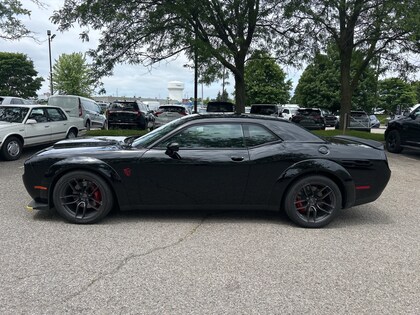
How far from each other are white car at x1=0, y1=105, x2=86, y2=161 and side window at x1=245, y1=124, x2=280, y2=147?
683cm

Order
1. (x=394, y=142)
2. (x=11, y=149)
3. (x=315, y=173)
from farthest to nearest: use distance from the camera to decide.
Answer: (x=394, y=142)
(x=11, y=149)
(x=315, y=173)

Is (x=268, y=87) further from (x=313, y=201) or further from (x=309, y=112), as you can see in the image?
(x=313, y=201)

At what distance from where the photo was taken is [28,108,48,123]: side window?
10241 millimetres

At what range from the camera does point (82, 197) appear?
4797mm

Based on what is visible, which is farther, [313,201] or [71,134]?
[71,134]

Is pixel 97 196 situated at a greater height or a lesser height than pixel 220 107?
lesser

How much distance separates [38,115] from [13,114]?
647 mm

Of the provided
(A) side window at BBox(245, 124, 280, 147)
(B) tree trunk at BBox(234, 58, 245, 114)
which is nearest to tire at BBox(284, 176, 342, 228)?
(A) side window at BBox(245, 124, 280, 147)

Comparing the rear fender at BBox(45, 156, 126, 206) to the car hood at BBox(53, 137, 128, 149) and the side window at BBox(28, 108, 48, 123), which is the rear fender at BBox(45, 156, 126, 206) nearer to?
the car hood at BBox(53, 137, 128, 149)

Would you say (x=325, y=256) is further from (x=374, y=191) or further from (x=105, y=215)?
(x=105, y=215)

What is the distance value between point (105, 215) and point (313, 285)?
8.90ft

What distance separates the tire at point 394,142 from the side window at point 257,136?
8.42 metres

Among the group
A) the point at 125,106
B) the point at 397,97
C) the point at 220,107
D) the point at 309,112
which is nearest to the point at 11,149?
the point at 125,106

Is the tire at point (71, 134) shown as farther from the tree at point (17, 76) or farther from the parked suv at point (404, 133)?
the tree at point (17, 76)
